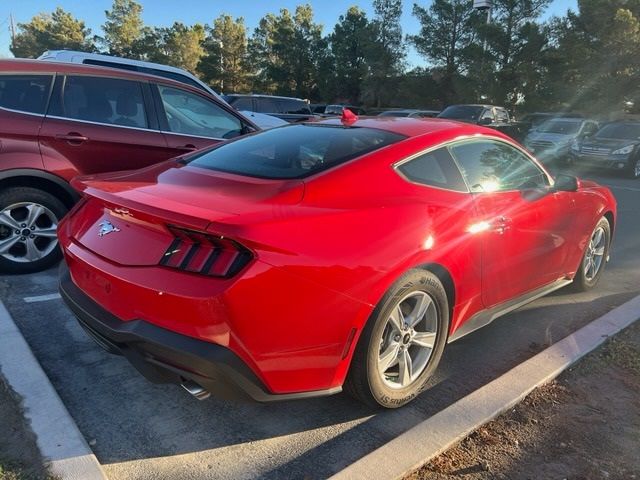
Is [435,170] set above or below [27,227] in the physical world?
above

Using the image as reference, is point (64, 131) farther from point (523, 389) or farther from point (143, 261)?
point (523, 389)

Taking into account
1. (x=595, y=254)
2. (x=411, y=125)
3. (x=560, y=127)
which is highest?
(x=411, y=125)

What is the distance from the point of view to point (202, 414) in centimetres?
292

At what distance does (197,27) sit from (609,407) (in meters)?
67.7

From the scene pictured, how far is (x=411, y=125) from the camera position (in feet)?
11.8

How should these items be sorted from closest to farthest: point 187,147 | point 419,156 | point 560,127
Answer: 1. point 419,156
2. point 187,147
3. point 560,127

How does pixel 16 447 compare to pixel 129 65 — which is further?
pixel 129 65

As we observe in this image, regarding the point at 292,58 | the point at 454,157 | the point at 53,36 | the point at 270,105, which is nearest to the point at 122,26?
the point at 53,36

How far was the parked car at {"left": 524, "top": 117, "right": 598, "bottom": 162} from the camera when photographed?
16641 mm

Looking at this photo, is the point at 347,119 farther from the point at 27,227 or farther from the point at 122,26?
the point at 122,26

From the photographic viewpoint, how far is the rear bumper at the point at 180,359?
2277 mm

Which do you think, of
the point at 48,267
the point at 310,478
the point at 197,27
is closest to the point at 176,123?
the point at 48,267

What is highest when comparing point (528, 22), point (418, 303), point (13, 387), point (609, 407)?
point (528, 22)

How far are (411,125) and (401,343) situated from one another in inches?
57.7
